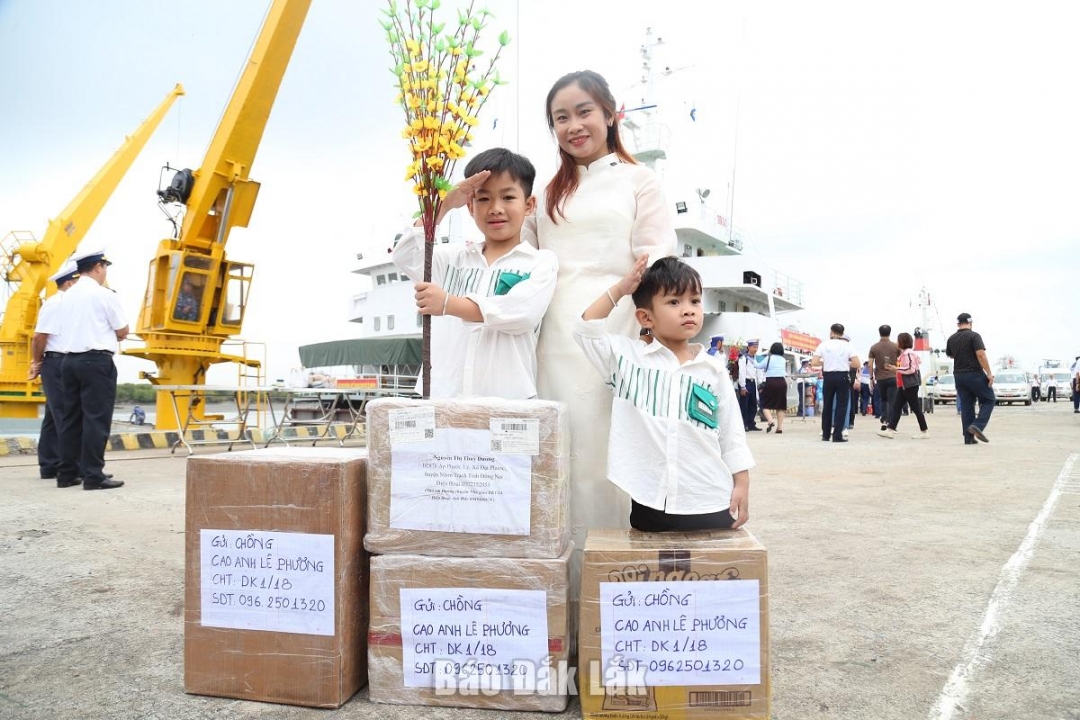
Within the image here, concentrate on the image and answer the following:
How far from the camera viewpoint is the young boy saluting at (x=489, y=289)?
1777 mm

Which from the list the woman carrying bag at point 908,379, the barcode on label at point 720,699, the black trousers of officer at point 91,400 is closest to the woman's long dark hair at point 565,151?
the barcode on label at point 720,699

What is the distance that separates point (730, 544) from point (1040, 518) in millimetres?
2872

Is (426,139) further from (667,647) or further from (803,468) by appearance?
(803,468)

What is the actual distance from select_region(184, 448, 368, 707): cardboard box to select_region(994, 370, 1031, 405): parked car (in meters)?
28.4

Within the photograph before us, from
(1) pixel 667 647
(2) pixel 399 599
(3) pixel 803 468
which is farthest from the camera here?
(3) pixel 803 468

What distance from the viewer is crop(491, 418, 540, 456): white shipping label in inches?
63.1

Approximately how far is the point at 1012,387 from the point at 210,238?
26.1 m

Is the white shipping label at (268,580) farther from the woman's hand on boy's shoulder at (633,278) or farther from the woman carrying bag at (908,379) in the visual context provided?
the woman carrying bag at (908,379)

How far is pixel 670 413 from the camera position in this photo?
1.78 metres

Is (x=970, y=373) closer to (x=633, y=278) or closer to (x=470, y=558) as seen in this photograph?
(x=633, y=278)

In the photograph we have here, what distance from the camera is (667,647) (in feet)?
4.95

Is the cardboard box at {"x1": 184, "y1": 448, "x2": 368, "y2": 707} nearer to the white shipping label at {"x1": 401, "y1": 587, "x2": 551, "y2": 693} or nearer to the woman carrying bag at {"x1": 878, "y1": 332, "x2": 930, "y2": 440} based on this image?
the white shipping label at {"x1": 401, "y1": 587, "x2": 551, "y2": 693}

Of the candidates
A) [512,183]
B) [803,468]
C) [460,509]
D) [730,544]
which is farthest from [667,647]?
[803,468]

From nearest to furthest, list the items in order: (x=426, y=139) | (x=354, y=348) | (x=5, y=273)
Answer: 1. (x=426, y=139)
2. (x=5, y=273)
3. (x=354, y=348)
